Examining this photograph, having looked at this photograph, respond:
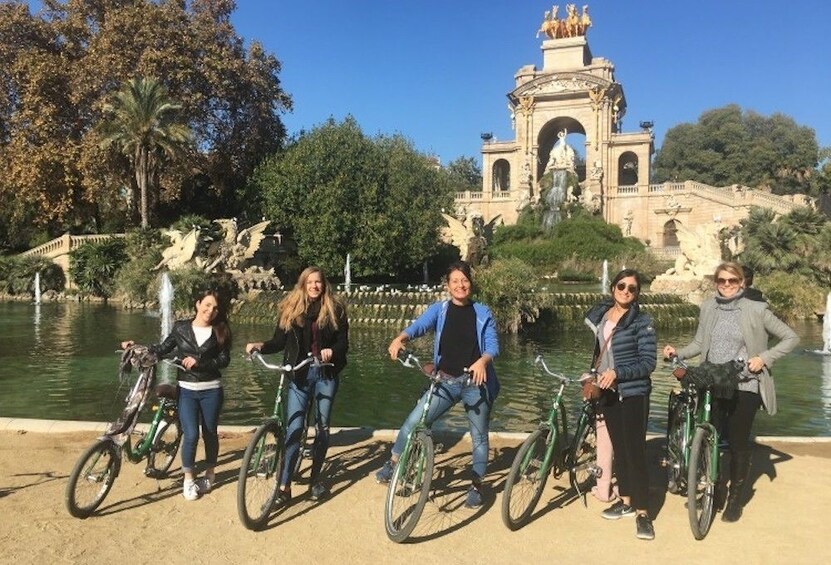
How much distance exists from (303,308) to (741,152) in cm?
7841

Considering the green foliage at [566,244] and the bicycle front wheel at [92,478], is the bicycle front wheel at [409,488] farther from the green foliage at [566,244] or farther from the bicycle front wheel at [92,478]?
the green foliage at [566,244]

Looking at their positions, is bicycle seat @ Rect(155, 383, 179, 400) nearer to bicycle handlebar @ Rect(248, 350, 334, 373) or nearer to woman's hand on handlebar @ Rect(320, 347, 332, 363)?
bicycle handlebar @ Rect(248, 350, 334, 373)

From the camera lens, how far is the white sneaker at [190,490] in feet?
15.9

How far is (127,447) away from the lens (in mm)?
4820

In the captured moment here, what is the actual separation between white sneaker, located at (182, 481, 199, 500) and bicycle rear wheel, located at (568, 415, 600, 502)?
2652mm

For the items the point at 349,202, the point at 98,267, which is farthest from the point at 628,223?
the point at 98,267

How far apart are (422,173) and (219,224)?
1064cm

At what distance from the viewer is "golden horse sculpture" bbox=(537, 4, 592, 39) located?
67.8 metres

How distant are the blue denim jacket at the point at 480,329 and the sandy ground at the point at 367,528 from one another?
3.02ft

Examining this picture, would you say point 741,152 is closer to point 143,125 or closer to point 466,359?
point 143,125

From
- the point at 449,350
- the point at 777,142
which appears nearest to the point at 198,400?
the point at 449,350

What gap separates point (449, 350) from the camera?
473 cm

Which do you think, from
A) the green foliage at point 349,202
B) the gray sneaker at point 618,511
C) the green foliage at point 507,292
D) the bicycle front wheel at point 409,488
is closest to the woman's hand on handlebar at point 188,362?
the bicycle front wheel at point 409,488

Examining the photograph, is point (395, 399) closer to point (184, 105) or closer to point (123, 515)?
point (123, 515)
